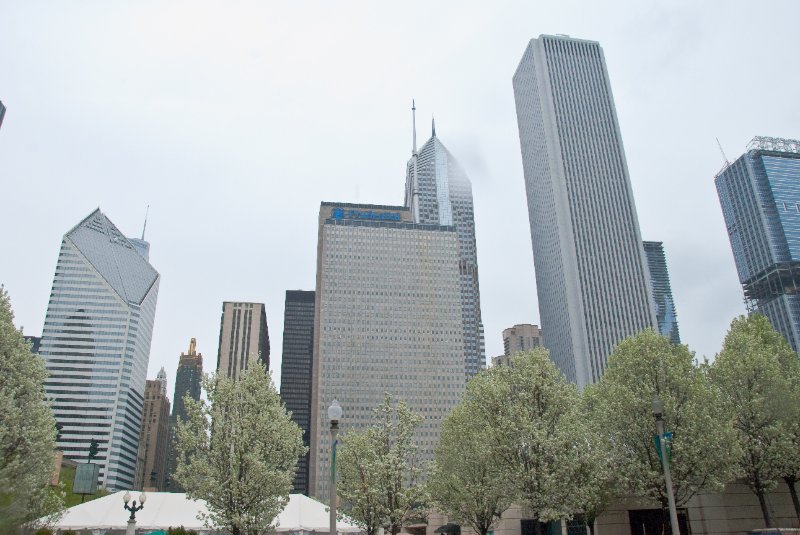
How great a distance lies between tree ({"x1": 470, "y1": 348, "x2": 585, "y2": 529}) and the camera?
1303 inches

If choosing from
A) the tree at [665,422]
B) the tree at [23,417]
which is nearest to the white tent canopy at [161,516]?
the tree at [23,417]

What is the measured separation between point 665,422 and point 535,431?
739 centimetres

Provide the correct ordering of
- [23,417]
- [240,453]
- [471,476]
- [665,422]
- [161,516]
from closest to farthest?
[23,417] → [240,453] → [665,422] → [471,476] → [161,516]

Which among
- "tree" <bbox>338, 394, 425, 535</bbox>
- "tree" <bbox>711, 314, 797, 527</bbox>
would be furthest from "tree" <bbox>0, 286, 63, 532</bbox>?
"tree" <bbox>711, 314, 797, 527</bbox>

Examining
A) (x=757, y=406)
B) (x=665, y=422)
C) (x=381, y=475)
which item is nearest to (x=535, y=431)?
(x=665, y=422)

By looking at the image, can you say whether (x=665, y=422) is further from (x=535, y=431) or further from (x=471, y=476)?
(x=471, y=476)

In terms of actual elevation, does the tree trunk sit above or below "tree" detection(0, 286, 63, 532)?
below

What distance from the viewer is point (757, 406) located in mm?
34875

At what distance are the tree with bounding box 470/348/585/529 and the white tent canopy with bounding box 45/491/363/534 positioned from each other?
14958mm

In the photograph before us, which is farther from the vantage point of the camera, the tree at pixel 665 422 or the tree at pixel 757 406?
the tree at pixel 757 406

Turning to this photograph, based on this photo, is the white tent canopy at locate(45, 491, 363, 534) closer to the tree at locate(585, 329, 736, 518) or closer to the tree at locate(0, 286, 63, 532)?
the tree at locate(0, 286, 63, 532)

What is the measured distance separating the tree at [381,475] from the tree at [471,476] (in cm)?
256

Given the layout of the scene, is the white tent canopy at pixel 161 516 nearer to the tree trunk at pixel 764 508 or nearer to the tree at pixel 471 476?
the tree at pixel 471 476

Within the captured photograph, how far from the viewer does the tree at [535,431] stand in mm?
33094
